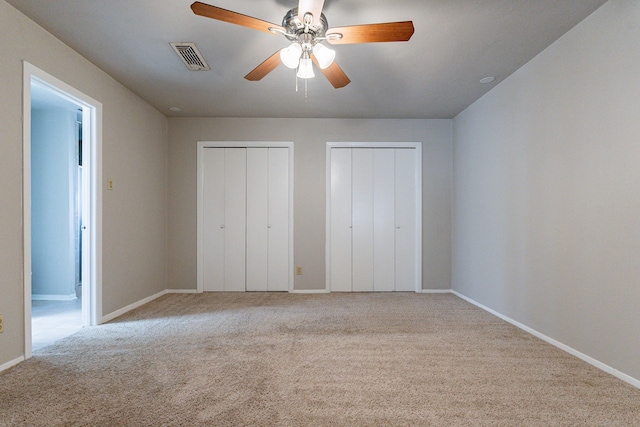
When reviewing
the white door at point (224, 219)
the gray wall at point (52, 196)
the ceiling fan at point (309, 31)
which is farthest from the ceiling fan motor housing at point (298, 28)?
the gray wall at point (52, 196)

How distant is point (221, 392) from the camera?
6.14ft

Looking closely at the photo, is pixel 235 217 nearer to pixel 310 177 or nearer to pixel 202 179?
pixel 202 179

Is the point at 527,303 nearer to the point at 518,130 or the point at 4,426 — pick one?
the point at 518,130

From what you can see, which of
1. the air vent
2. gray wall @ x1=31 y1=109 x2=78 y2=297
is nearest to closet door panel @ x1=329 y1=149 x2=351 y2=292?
the air vent

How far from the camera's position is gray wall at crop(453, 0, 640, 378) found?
202 centimetres

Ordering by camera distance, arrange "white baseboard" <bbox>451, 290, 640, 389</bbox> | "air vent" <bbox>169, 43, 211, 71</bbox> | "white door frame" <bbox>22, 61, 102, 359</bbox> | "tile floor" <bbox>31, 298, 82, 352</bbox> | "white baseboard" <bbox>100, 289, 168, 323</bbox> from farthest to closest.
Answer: "white baseboard" <bbox>100, 289, 168, 323</bbox> → "white door frame" <bbox>22, 61, 102, 359</bbox> → "tile floor" <bbox>31, 298, 82, 352</bbox> → "air vent" <bbox>169, 43, 211, 71</bbox> → "white baseboard" <bbox>451, 290, 640, 389</bbox>

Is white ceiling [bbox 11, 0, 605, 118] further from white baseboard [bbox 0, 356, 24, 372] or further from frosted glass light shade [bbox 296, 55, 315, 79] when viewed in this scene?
white baseboard [bbox 0, 356, 24, 372]

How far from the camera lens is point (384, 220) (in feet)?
15.3

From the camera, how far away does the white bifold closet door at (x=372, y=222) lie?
462 cm

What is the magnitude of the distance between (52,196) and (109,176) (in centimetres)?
176

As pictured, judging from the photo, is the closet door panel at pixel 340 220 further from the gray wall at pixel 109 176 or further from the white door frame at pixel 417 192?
the gray wall at pixel 109 176

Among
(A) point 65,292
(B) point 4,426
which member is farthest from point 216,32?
(A) point 65,292

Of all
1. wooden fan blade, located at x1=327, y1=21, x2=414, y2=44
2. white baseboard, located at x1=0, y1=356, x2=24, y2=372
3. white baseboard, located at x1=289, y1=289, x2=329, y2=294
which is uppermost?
wooden fan blade, located at x1=327, y1=21, x2=414, y2=44

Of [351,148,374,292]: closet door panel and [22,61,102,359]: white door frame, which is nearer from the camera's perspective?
[22,61,102,359]: white door frame
